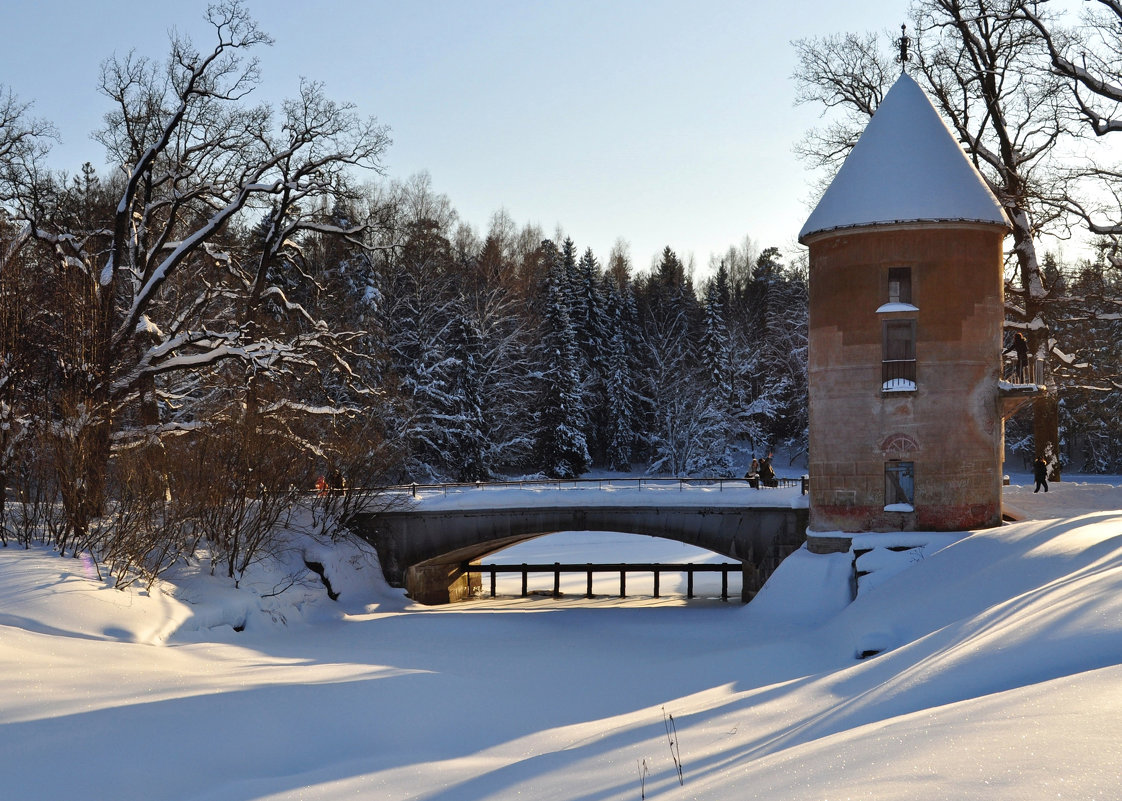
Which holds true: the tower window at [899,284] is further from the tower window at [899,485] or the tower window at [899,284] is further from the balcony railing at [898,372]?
the tower window at [899,485]

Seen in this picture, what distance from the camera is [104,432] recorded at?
22219 millimetres

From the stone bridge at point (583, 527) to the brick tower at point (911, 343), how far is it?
2842 mm

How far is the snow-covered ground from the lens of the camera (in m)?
6.75

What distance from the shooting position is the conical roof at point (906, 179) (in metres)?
24.6

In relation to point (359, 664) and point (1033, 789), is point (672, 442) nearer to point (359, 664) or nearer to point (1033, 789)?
point (359, 664)

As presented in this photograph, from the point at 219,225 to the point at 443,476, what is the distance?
80.0 feet

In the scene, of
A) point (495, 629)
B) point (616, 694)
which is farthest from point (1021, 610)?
point (495, 629)

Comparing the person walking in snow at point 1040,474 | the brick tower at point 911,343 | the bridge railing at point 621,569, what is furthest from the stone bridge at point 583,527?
the person walking in snow at point 1040,474

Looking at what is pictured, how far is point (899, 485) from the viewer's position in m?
25.2

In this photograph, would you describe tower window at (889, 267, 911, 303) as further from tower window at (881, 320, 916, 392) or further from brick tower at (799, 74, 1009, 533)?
tower window at (881, 320, 916, 392)

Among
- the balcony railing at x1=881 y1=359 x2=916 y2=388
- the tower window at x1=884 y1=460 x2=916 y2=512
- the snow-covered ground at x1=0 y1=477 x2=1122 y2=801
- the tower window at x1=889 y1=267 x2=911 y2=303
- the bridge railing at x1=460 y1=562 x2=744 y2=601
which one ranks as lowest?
the bridge railing at x1=460 y1=562 x2=744 y2=601

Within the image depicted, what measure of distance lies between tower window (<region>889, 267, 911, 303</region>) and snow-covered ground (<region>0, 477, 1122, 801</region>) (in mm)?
6636

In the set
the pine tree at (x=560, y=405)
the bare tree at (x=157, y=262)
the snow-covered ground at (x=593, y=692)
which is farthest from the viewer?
the pine tree at (x=560, y=405)

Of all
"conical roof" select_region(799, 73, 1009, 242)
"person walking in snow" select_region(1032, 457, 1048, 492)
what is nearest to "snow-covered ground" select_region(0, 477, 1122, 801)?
"conical roof" select_region(799, 73, 1009, 242)
